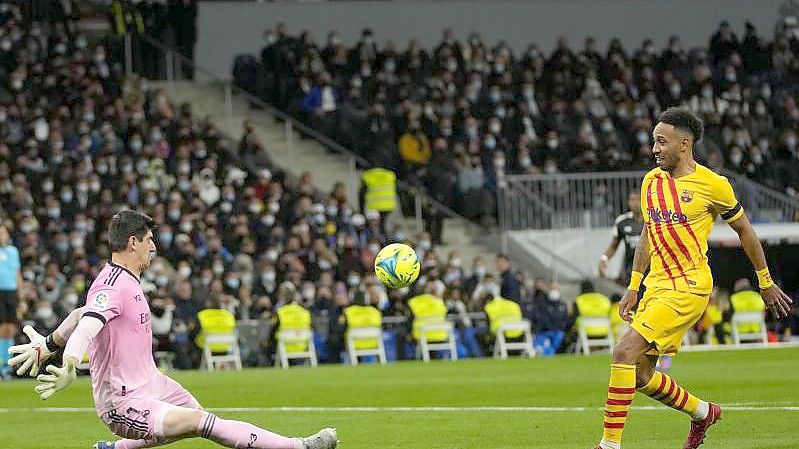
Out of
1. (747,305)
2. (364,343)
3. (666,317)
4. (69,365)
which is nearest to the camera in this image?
(69,365)

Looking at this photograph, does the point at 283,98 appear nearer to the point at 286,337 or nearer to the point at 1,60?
the point at 1,60

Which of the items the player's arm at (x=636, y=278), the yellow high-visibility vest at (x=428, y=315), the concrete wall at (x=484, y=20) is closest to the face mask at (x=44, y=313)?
the yellow high-visibility vest at (x=428, y=315)

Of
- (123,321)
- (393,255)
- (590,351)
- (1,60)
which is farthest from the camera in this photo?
(1,60)

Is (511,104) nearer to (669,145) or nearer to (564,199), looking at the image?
(564,199)

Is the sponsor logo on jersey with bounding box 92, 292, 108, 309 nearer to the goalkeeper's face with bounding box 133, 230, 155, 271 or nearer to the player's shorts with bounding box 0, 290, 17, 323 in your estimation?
the goalkeeper's face with bounding box 133, 230, 155, 271

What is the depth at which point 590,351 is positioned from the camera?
102 ft

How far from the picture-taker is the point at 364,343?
2936cm

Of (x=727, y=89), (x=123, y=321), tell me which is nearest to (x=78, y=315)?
(x=123, y=321)

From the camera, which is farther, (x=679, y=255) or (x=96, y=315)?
(x=679, y=255)

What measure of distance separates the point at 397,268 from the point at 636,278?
357cm

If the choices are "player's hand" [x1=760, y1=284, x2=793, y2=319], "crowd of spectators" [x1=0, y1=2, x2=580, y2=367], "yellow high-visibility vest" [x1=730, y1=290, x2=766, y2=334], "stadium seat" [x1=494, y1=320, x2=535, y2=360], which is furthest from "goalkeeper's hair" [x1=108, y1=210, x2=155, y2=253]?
"yellow high-visibility vest" [x1=730, y1=290, x2=766, y2=334]

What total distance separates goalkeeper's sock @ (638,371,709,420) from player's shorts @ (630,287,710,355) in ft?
0.78

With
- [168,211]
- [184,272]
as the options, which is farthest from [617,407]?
[168,211]

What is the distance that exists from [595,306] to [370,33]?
11.6 meters
